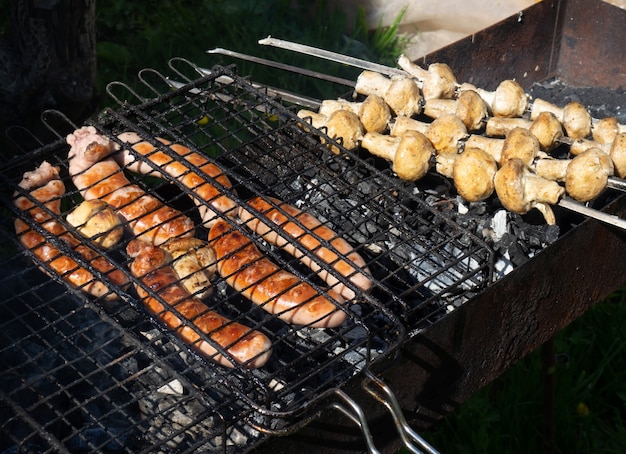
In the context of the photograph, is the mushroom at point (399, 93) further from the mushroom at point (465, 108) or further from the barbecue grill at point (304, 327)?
the barbecue grill at point (304, 327)

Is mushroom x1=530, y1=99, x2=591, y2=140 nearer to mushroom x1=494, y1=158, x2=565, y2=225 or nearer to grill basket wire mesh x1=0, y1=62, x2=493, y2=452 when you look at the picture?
mushroom x1=494, y1=158, x2=565, y2=225

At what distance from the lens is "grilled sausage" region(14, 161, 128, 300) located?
2998 millimetres

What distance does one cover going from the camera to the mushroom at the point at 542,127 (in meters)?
3.73

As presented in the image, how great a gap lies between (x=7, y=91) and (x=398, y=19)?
3576 millimetres

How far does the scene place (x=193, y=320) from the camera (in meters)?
2.81

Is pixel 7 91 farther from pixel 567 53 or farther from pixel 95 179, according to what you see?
pixel 567 53

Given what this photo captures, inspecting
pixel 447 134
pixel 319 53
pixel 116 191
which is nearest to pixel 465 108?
pixel 447 134

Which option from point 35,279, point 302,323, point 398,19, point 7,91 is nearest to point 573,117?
point 302,323

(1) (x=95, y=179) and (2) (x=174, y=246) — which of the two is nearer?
(2) (x=174, y=246)

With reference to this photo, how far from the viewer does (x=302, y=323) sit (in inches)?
116

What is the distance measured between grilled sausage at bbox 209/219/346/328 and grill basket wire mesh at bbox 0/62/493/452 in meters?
0.06

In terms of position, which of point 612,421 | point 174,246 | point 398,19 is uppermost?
point 174,246

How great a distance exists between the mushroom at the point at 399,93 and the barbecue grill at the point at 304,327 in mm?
277

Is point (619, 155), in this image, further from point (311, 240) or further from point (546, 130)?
point (311, 240)
